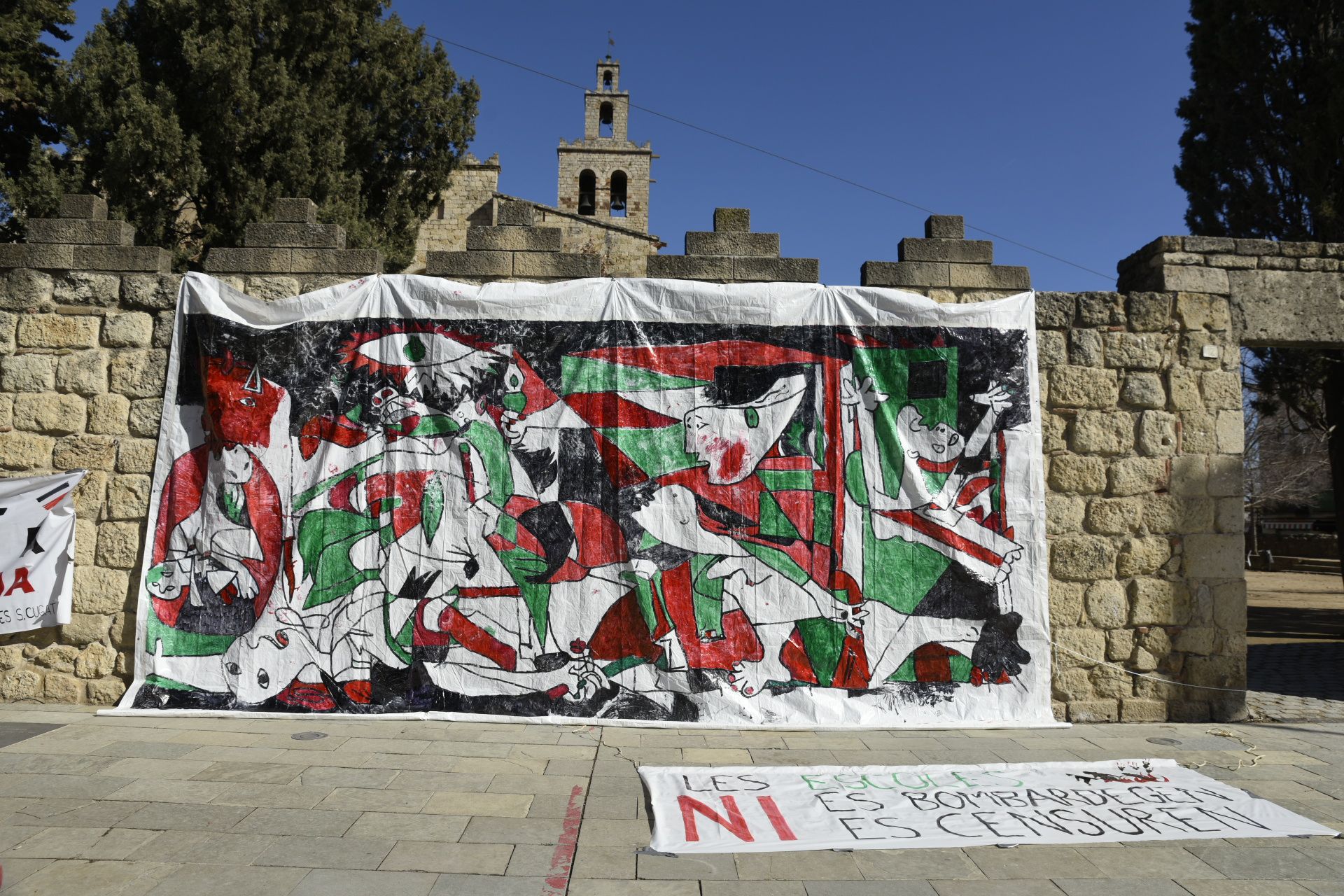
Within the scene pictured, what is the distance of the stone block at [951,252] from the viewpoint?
552 centimetres

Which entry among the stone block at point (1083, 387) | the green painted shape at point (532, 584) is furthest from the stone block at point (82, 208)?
the stone block at point (1083, 387)

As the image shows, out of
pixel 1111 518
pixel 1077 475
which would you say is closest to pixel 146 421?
pixel 1077 475

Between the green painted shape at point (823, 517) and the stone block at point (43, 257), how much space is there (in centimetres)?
521

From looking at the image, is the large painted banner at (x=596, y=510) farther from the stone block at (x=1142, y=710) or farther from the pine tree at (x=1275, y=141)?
the pine tree at (x=1275, y=141)

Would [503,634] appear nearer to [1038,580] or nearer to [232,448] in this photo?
[232,448]

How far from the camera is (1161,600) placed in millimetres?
5344

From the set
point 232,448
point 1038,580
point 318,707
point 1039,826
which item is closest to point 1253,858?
point 1039,826

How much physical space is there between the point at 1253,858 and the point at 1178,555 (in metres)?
2.60

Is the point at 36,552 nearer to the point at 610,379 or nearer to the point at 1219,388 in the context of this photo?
the point at 610,379

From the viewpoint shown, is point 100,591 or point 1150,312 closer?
point 100,591

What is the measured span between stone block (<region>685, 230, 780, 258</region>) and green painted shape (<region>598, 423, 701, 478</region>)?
1296 mm

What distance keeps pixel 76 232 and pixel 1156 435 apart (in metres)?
7.44

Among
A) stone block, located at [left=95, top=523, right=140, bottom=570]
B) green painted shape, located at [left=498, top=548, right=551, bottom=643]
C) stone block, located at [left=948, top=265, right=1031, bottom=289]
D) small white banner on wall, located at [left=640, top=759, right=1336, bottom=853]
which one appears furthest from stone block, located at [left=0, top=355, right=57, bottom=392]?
stone block, located at [left=948, top=265, right=1031, bottom=289]

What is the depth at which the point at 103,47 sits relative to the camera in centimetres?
1068
